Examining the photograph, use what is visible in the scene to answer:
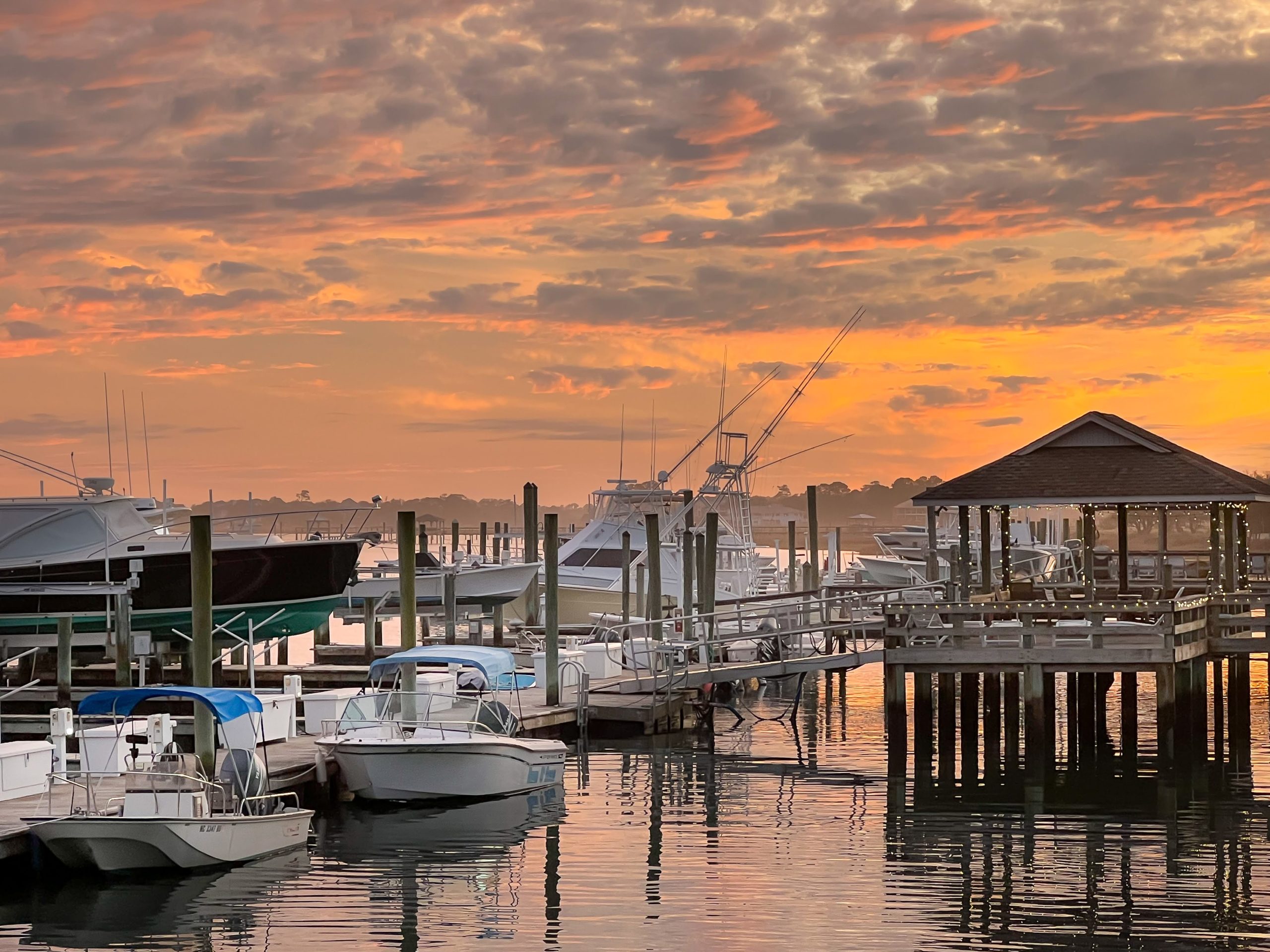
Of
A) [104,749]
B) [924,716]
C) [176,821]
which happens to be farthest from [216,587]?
[176,821]

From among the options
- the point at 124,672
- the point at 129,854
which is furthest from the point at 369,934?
the point at 124,672

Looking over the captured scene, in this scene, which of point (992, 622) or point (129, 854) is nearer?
point (129, 854)

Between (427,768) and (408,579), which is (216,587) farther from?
(427,768)

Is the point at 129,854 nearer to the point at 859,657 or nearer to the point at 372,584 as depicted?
the point at 859,657

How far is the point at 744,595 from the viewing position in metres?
57.3

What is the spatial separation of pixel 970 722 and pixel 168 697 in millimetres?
13969

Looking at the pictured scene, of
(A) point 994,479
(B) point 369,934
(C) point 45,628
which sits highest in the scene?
(A) point 994,479

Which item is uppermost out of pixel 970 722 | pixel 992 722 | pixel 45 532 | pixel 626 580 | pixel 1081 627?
pixel 45 532

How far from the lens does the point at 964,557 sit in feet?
102

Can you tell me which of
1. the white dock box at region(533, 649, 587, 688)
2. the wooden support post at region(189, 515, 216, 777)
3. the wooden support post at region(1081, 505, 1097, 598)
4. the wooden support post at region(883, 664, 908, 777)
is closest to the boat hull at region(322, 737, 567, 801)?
the wooden support post at region(189, 515, 216, 777)

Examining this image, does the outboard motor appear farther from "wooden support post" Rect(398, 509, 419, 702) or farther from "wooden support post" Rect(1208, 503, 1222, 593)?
"wooden support post" Rect(1208, 503, 1222, 593)

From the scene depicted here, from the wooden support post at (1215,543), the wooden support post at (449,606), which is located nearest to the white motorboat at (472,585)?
the wooden support post at (449,606)

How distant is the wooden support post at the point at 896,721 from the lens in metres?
28.8

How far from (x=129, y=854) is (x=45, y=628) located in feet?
56.9
